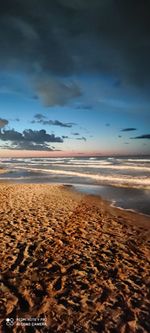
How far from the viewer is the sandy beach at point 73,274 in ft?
17.1

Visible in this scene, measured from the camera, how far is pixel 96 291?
6.23 m

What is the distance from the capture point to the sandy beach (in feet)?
17.1

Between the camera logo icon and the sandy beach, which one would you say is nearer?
the camera logo icon

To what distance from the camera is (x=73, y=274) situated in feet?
23.0

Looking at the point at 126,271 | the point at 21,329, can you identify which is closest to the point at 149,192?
the point at 126,271

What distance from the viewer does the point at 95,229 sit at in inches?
442

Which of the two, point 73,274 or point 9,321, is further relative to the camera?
point 73,274

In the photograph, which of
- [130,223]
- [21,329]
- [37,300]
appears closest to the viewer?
[21,329]

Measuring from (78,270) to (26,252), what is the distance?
210 cm

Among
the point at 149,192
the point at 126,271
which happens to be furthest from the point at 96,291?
the point at 149,192

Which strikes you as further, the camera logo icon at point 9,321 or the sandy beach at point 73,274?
the sandy beach at point 73,274

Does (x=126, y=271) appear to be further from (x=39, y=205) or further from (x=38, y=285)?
(x=39, y=205)

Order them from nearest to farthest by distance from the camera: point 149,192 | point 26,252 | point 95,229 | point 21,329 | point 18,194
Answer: point 21,329
point 26,252
point 95,229
point 18,194
point 149,192

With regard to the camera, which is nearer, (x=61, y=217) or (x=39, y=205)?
(x=61, y=217)
